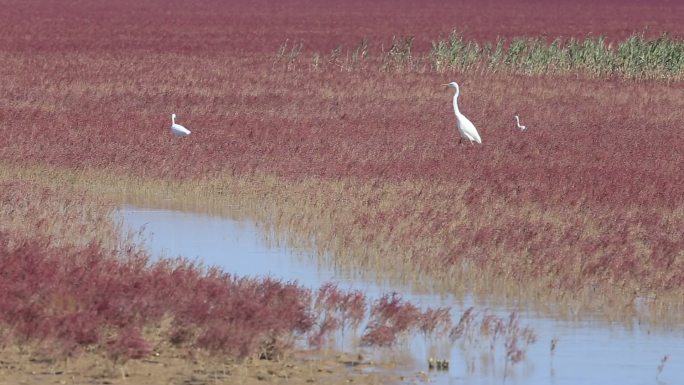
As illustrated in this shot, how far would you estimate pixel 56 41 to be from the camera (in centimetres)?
4456

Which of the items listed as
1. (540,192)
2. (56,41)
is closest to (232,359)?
(540,192)

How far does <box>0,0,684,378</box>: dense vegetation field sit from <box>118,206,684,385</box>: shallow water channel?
50 cm

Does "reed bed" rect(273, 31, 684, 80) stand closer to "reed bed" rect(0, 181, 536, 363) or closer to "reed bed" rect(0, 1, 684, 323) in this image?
"reed bed" rect(0, 1, 684, 323)

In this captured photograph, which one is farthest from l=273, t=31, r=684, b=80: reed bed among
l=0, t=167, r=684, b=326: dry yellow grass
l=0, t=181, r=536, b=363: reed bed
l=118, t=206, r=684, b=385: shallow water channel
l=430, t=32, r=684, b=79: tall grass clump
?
l=0, t=181, r=536, b=363: reed bed

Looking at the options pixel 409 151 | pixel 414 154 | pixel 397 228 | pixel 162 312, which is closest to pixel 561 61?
pixel 409 151

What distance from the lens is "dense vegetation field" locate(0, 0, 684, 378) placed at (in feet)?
39.2

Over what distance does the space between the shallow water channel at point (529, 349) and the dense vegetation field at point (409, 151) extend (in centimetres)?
50

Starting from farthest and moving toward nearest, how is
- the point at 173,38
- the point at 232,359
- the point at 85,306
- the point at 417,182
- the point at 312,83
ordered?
the point at 173,38 < the point at 312,83 < the point at 417,182 < the point at 85,306 < the point at 232,359

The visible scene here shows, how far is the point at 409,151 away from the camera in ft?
64.1

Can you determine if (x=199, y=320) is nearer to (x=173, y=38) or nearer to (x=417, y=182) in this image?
(x=417, y=182)

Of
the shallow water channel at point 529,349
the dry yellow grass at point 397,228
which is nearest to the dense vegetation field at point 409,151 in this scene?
the dry yellow grass at point 397,228

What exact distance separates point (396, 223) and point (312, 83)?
16.5m

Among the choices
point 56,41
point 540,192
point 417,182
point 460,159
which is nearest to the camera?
point 540,192

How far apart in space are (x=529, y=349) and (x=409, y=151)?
10.5 meters
